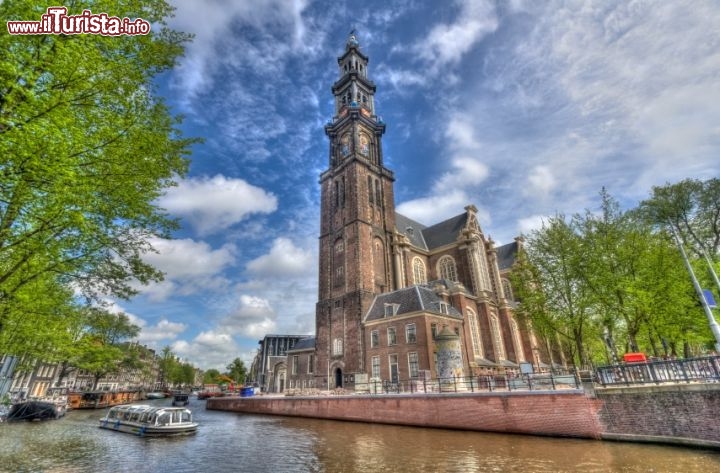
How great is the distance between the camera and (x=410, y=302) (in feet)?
107

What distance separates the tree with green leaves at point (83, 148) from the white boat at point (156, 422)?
45.2ft

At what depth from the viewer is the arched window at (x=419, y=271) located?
44.5m

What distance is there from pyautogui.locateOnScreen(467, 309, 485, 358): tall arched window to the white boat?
26969 mm

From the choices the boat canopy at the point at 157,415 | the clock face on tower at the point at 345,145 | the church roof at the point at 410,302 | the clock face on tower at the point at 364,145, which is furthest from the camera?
the clock face on tower at the point at 345,145

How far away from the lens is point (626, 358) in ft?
53.9

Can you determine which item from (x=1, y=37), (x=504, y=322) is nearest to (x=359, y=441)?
(x=1, y=37)

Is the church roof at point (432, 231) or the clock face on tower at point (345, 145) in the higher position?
the clock face on tower at point (345, 145)

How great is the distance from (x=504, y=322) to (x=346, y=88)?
4353 centimetres

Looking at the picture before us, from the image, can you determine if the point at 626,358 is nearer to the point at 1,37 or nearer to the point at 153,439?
the point at 1,37

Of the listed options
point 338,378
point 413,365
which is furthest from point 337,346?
point 413,365

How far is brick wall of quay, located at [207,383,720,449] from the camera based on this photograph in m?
12.1

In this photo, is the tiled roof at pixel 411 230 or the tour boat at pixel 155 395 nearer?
the tiled roof at pixel 411 230

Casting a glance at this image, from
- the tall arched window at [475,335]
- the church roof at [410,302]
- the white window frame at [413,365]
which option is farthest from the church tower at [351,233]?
the tall arched window at [475,335]

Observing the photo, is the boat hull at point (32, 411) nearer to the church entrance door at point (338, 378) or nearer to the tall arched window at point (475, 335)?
the church entrance door at point (338, 378)
